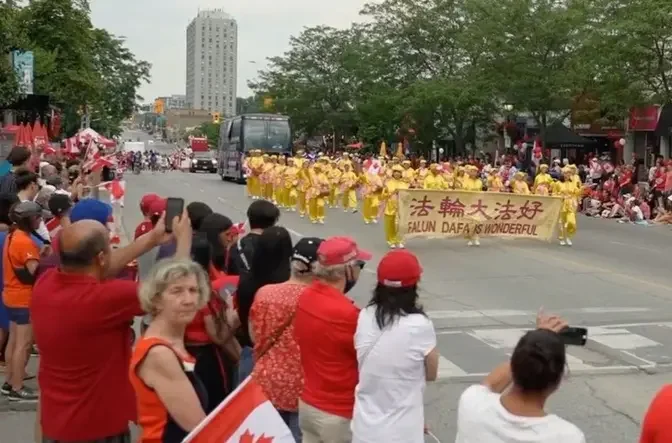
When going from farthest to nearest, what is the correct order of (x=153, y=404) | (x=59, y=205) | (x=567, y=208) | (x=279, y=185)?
1. (x=279, y=185)
2. (x=567, y=208)
3. (x=59, y=205)
4. (x=153, y=404)

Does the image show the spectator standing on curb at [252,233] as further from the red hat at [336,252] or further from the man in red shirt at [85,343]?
the man in red shirt at [85,343]

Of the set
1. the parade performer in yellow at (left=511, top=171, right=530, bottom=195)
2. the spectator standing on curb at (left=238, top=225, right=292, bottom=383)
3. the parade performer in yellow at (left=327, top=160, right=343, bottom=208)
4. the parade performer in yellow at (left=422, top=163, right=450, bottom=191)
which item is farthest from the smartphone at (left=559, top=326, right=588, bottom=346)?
the parade performer in yellow at (left=327, top=160, right=343, bottom=208)

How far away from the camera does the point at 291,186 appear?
2981 centimetres

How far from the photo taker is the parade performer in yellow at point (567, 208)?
65.3ft

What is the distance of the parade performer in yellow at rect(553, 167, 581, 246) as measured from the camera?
65.3ft

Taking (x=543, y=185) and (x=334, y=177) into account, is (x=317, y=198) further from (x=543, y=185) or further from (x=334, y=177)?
(x=543, y=185)

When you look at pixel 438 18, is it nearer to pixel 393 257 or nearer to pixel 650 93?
pixel 650 93

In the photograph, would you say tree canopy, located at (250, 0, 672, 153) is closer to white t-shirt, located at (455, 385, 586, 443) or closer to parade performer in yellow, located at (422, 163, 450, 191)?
parade performer in yellow, located at (422, 163, 450, 191)

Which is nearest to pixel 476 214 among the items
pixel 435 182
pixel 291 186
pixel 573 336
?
pixel 435 182

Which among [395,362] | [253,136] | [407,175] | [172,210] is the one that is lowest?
[395,362]

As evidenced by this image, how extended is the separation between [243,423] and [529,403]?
1079mm

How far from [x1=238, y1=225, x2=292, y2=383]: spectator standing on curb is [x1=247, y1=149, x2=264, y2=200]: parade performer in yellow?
2873cm

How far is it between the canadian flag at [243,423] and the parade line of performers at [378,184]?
15.6 m

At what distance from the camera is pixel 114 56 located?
70.0m
